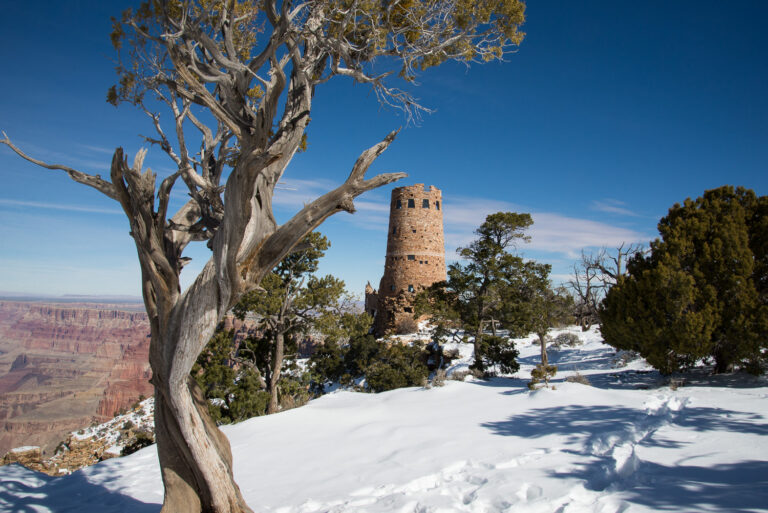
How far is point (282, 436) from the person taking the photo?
8297 millimetres

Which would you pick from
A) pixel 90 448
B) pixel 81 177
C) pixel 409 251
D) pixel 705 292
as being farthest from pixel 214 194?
pixel 409 251

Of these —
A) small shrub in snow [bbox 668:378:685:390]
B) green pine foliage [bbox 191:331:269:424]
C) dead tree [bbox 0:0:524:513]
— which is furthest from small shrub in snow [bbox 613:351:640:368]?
dead tree [bbox 0:0:524:513]

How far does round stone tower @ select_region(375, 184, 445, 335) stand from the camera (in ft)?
90.7

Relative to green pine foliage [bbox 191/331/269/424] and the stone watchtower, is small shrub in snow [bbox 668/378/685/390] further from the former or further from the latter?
the stone watchtower

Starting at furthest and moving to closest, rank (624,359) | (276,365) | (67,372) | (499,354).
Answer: (67,372), (624,359), (499,354), (276,365)

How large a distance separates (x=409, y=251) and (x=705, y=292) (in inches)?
703

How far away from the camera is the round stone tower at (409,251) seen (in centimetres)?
2766

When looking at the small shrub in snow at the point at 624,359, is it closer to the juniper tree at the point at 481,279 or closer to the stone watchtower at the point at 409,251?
the juniper tree at the point at 481,279

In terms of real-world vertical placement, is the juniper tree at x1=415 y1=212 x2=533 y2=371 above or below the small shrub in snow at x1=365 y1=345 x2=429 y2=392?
above

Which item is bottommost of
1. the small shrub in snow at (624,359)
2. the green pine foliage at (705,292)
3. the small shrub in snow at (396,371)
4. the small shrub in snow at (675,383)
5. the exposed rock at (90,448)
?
the exposed rock at (90,448)

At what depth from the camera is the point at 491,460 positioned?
5648mm

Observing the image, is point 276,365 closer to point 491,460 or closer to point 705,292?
point 491,460

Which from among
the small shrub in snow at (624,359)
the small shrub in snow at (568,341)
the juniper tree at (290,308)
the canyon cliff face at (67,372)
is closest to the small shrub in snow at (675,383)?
the small shrub in snow at (624,359)

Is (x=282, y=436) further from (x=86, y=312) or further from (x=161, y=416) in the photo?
(x=86, y=312)
